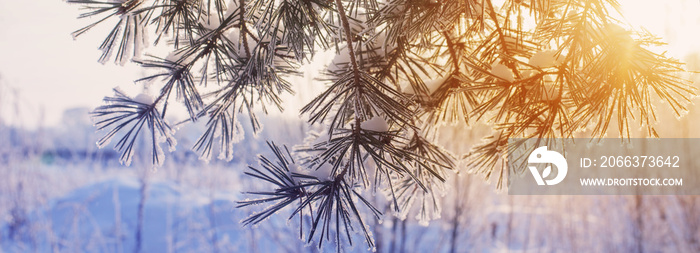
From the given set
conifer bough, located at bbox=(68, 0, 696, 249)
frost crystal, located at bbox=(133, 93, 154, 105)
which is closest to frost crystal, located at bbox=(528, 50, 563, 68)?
conifer bough, located at bbox=(68, 0, 696, 249)

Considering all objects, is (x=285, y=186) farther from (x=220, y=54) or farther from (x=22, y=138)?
(x=22, y=138)

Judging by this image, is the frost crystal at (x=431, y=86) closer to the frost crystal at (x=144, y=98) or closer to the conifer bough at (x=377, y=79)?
the conifer bough at (x=377, y=79)

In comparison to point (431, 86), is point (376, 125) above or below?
below

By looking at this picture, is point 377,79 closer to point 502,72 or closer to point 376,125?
point 376,125

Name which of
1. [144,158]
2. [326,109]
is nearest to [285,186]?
[326,109]

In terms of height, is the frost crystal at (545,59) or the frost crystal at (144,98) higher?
the frost crystal at (545,59)

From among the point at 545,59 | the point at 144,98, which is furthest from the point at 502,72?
the point at 144,98

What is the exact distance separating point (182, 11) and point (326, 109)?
11.8 inches

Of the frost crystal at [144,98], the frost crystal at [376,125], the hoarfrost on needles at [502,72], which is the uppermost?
the hoarfrost on needles at [502,72]

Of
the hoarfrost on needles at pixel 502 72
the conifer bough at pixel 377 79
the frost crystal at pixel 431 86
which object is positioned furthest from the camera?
the frost crystal at pixel 431 86

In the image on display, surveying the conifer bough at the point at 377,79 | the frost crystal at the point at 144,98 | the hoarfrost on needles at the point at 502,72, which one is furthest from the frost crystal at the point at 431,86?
the frost crystal at the point at 144,98

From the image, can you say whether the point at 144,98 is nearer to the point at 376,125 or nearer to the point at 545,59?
the point at 376,125

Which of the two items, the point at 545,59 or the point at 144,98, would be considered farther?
the point at 144,98

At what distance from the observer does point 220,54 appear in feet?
2.56
